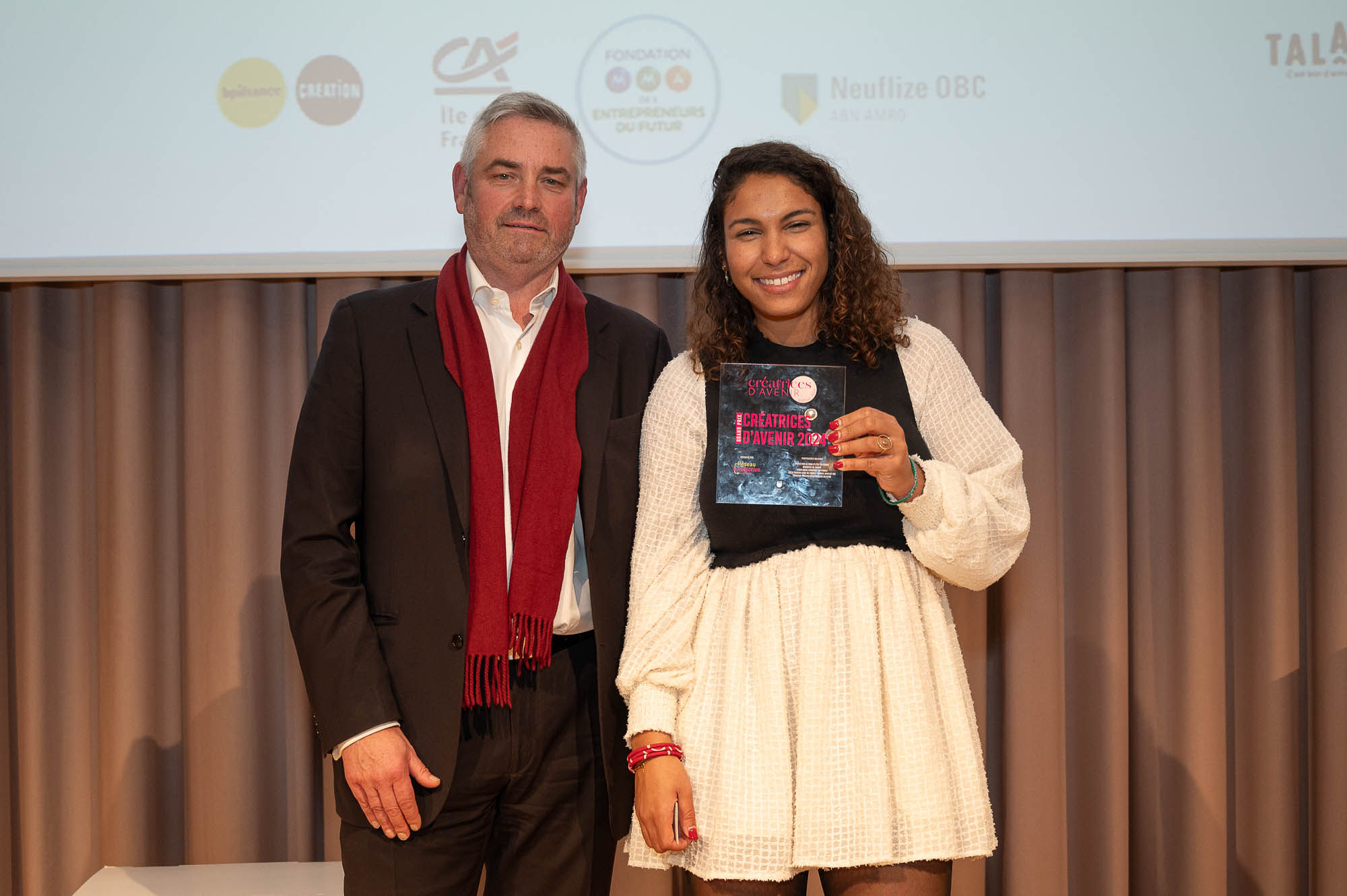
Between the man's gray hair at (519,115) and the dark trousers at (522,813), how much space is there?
0.87m

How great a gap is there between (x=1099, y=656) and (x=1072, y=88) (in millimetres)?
1431

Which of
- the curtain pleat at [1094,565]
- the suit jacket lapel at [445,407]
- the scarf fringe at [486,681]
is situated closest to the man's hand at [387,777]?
the scarf fringe at [486,681]

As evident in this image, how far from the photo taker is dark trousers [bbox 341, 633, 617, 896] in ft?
5.06

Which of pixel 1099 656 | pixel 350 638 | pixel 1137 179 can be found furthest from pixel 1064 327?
pixel 350 638

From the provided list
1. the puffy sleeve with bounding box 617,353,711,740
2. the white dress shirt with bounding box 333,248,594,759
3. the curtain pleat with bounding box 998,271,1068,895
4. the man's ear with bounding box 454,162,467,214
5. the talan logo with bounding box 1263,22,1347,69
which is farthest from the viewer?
the curtain pleat with bounding box 998,271,1068,895

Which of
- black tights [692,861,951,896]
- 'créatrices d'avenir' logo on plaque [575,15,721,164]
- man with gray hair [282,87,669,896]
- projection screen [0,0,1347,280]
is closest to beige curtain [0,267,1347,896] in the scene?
projection screen [0,0,1347,280]

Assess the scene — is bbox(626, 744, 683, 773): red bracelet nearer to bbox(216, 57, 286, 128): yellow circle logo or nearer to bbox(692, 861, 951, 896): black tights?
bbox(692, 861, 951, 896): black tights

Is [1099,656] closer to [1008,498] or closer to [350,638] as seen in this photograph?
[1008,498]

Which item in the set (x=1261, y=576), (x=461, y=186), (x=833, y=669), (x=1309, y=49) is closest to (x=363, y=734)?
(x=833, y=669)

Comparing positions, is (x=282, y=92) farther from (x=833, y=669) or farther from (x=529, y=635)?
(x=833, y=669)

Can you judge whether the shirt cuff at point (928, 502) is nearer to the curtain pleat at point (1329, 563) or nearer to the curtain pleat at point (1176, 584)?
the curtain pleat at point (1176, 584)

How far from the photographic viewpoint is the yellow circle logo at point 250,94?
2.30 m

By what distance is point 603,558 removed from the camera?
1.56m

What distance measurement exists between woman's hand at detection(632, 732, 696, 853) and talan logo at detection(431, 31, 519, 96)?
1.66m
